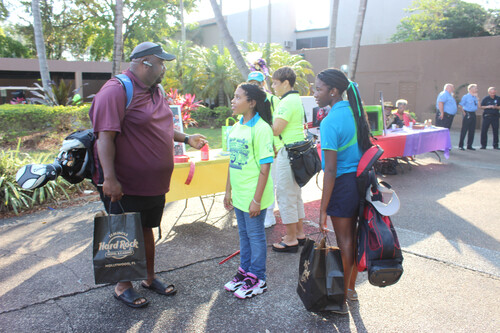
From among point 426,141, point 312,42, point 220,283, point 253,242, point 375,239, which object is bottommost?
point 220,283

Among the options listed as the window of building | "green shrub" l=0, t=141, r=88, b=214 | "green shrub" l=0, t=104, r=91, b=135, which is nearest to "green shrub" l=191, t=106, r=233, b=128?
"green shrub" l=0, t=104, r=91, b=135

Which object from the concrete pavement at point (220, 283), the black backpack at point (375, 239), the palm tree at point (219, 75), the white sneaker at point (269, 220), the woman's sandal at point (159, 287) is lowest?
the concrete pavement at point (220, 283)

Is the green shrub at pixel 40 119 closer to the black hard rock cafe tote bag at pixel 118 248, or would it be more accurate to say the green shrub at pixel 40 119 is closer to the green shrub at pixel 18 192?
the green shrub at pixel 18 192

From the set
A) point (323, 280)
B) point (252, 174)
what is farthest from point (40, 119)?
point (323, 280)

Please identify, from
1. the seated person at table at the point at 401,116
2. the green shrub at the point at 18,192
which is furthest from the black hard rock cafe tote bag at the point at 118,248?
the seated person at table at the point at 401,116

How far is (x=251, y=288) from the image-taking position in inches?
130

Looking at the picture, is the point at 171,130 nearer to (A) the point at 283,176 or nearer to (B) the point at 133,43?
(A) the point at 283,176

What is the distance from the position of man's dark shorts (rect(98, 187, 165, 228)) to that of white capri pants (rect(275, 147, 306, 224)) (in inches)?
57.2

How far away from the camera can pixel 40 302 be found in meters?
3.18

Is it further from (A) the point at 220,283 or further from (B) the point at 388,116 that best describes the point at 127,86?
(B) the point at 388,116

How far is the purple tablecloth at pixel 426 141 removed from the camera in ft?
28.2

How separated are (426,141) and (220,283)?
7.33 metres

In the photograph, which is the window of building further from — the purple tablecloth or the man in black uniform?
the purple tablecloth

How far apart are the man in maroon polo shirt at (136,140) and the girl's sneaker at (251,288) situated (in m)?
0.78
